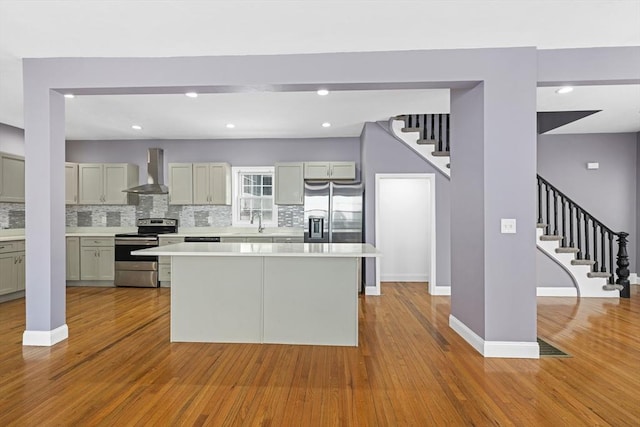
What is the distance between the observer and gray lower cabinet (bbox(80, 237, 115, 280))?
592 cm

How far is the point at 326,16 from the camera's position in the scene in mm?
2527

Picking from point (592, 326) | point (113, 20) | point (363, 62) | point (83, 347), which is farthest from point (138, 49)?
point (592, 326)

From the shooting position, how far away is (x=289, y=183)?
6.16 metres

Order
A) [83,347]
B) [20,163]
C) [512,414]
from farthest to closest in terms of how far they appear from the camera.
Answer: [20,163], [83,347], [512,414]

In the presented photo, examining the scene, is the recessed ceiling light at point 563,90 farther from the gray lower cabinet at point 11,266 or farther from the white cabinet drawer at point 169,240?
the gray lower cabinet at point 11,266

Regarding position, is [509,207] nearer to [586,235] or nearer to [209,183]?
[586,235]

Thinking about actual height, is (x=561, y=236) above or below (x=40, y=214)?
below

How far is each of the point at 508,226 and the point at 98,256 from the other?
6.21 m

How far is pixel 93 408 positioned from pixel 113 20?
106 inches

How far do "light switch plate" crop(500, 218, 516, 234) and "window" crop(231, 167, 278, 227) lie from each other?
14.0 feet

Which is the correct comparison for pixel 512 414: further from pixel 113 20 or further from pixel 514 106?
pixel 113 20

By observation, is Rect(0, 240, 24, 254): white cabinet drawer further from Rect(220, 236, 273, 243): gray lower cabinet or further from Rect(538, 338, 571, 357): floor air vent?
Rect(538, 338, 571, 357): floor air vent

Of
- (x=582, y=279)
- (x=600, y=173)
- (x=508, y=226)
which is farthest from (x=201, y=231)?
(x=600, y=173)

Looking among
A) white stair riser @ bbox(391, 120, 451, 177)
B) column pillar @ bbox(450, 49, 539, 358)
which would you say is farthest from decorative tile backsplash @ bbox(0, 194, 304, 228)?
column pillar @ bbox(450, 49, 539, 358)
